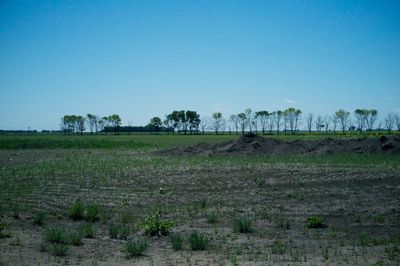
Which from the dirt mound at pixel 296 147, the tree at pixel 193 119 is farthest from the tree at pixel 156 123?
the dirt mound at pixel 296 147

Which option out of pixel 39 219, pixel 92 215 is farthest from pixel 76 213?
pixel 39 219

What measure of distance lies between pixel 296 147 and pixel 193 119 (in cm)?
11806

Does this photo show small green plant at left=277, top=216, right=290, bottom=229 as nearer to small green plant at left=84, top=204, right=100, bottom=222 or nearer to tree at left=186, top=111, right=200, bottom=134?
small green plant at left=84, top=204, right=100, bottom=222

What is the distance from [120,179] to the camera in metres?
21.2

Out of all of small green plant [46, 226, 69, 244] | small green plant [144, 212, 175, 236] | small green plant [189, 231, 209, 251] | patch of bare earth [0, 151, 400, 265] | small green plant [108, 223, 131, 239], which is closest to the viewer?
patch of bare earth [0, 151, 400, 265]

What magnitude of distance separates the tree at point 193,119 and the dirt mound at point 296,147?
364ft

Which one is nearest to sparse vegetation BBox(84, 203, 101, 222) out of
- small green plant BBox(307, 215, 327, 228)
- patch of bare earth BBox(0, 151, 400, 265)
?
patch of bare earth BBox(0, 151, 400, 265)

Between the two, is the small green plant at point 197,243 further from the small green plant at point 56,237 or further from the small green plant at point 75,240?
the small green plant at point 56,237

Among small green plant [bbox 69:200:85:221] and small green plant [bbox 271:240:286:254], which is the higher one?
small green plant [bbox 69:200:85:221]

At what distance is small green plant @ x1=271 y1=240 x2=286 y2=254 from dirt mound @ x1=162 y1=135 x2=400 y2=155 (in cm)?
2808

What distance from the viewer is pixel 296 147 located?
3847 cm

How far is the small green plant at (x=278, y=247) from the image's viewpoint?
29.0 feet

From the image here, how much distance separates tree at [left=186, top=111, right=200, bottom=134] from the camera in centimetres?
15312

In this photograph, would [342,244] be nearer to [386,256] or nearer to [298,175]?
[386,256]
